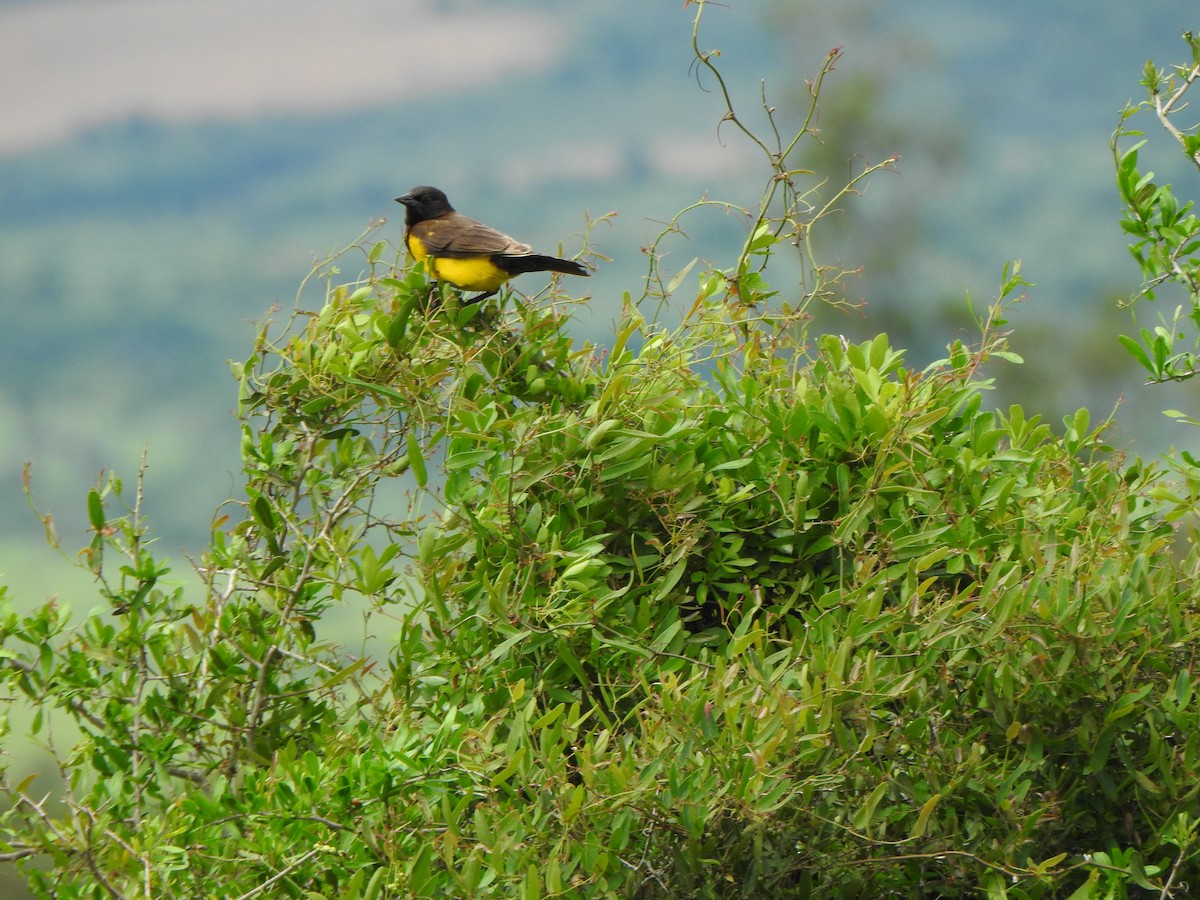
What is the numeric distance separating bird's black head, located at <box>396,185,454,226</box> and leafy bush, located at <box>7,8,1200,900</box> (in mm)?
1176

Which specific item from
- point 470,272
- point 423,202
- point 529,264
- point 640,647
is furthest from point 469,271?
point 640,647

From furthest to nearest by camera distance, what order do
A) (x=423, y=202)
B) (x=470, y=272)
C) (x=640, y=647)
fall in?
(x=423, y=202) < (x=470, y=272) < (x=640, y=647)

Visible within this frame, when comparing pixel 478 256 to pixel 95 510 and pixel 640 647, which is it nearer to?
pixel 95 510

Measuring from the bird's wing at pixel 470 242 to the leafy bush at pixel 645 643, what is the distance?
1.84ft

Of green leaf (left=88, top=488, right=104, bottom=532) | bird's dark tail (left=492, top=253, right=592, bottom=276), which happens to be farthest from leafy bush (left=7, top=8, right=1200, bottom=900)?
bird's dark tail (left=492, top=253, right=592, bottom=276)

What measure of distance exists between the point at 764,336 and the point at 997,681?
3.20 feet

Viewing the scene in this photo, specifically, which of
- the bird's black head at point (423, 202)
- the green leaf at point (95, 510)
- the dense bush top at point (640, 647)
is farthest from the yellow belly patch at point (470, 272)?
the green leaf at point (95, 510)

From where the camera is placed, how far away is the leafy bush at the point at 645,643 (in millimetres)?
1887

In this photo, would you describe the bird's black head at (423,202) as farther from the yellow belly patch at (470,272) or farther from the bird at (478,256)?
Answer: the yellow belly patch at (470,272)

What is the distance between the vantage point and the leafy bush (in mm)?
1887

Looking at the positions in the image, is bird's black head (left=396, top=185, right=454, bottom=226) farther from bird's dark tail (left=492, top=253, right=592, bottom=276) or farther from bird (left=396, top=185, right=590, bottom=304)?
bird's dark tail (left=492, top=253, right=592, bottom=276)

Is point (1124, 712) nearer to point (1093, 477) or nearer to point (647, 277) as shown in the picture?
point (1093, 477)

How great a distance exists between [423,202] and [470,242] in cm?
66

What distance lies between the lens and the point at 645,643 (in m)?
2.15
